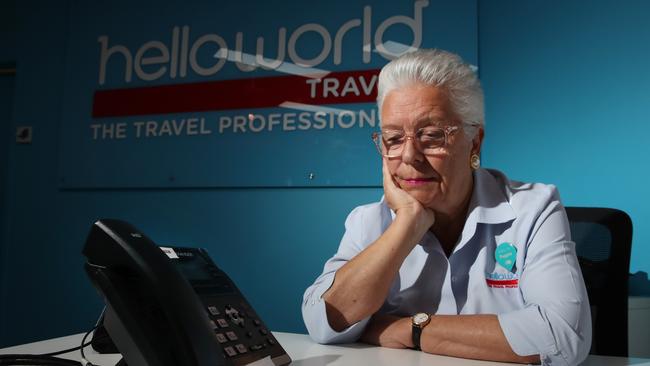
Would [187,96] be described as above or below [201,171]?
above

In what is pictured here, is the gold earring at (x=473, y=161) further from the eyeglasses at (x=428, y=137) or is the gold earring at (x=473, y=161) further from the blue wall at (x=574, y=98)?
the blue wall at (x=574, y=98)

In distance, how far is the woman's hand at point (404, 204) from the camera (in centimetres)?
120

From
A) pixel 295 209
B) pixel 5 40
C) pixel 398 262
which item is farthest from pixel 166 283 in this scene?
pixel 5 40

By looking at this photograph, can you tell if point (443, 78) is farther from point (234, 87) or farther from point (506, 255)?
point (234, 87)

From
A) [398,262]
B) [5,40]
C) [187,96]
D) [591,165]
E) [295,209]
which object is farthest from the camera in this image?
[5,40]

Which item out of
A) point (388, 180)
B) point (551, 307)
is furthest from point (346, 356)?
point (388, 180)

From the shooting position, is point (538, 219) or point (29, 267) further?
point (29, 267)

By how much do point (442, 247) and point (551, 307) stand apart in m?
0.38

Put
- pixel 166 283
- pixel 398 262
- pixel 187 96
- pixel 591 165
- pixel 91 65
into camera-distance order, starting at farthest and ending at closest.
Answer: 1. pixel 91 65
2. pixel 187 96
3. pixel 591 165
4. pixel 398 262
5. pixel 166 283

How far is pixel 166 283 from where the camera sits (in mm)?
566

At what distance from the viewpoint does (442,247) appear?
1311 millimetres

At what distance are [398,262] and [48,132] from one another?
97.4 inches

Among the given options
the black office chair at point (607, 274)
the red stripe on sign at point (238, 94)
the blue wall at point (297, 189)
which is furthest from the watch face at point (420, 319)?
the red stripe on sign at point (238, 94)

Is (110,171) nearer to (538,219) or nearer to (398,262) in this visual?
(398,262)
